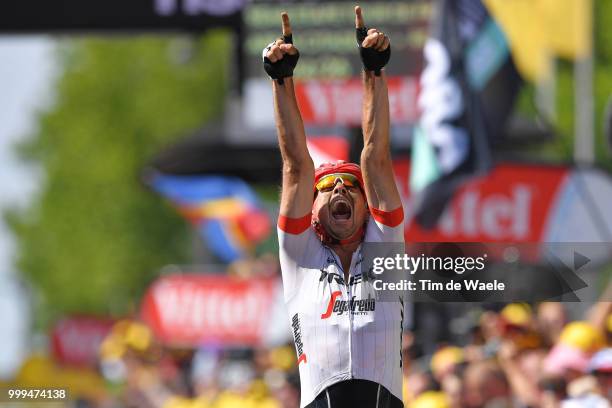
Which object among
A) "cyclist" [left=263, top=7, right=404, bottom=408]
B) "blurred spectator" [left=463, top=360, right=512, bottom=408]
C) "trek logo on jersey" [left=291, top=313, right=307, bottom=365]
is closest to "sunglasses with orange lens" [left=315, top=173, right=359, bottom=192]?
"cyclist" [left=263, top=7, right=404, bottom=408]

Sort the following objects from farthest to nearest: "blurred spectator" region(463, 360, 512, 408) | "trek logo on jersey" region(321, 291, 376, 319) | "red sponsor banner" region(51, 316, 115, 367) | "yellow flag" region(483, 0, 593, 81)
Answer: "red sponsor banner" region(51, 316, 115, 367) < "yellow flag" region(483, 0, 593, 81) < "blurred spectator" region(463, 360, 512, 408) < "trek logo on jersey" region(321, 291, 376, 319)

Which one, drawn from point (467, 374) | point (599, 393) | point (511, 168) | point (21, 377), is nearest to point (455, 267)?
point (599, 393)

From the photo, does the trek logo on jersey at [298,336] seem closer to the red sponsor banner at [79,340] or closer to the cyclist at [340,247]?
the cyclist at [340,247]

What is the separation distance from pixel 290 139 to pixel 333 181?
344 mm

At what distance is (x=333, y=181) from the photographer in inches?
Answer: 295

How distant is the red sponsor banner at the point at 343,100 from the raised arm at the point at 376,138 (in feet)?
21.0

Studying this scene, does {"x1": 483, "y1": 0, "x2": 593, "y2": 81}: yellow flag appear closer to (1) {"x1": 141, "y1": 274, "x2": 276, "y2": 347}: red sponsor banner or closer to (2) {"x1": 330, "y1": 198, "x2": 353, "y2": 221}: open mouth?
(1) {"x1": 141, "y1": 274, "x2": 276, "y2": 347}: red sponsor banner

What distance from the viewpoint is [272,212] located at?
1231 inches

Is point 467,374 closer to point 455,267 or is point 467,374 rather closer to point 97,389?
point 455,267

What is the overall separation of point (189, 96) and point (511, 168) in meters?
36.7

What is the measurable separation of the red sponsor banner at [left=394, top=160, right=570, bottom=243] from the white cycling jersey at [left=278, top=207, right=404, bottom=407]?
490cm

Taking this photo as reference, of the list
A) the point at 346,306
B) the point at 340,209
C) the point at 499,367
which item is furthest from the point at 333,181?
the point at 499,367

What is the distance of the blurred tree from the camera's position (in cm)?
4784

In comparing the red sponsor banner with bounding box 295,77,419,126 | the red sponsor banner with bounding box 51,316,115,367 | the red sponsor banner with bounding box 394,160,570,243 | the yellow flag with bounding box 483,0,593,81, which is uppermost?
the red sponsor banner with bounding box 51,316,115,367
